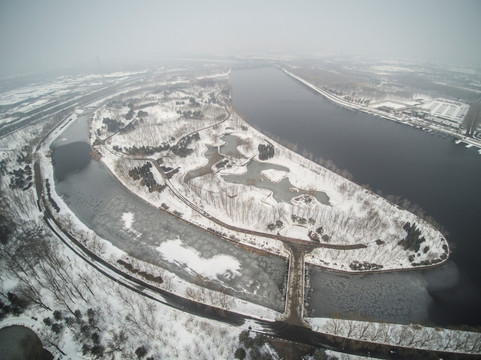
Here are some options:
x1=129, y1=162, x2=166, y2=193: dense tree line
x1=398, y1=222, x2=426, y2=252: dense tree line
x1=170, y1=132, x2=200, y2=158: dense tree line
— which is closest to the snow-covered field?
x1=398, y1=222, x2=426, y2=252: dense tree line

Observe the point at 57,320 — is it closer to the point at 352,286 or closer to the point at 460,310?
the point at 352,286

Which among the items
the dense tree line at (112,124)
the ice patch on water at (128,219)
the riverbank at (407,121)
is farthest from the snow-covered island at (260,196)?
the riverbank at (407,121)

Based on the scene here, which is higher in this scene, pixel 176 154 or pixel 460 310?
pixel 176 154

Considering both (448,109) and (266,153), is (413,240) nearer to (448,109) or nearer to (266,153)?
(266,153)

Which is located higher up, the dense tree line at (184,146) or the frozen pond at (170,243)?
the dense tree line at (184,146)

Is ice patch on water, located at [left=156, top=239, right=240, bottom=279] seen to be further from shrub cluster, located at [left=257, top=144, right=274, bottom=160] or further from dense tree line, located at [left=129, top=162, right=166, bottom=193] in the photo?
shrub cluster, located at [left=257, top=144, right=274, bottom=160]

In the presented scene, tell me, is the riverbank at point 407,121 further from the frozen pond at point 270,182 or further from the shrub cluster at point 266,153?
the shrub cluster at point 266,153

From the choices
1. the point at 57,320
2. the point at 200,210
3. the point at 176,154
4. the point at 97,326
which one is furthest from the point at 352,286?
the point at 176,154

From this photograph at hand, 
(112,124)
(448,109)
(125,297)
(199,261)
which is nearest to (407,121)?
(448,109)

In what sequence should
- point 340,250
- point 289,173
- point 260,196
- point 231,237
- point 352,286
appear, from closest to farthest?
point 352,286 → point 340,250 → point 231,237 → point 260,196 → point 289,173
